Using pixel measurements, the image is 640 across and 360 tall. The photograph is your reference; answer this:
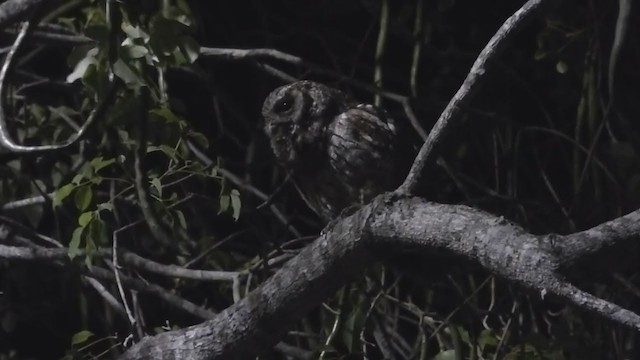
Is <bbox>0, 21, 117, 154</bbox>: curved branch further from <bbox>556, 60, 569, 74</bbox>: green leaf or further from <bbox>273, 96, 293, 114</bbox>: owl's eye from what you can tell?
<bbox>556, 60, 569, 74</bbox>: green leaf

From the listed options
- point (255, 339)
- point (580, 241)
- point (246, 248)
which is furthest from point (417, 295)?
point (580, 241)

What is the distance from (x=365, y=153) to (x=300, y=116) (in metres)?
0.16

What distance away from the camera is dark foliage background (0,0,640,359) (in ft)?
8.12

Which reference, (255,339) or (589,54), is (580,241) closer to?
(255,339)

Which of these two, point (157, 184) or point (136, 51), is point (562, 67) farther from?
point (136, 51)

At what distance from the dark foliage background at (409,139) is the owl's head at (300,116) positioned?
0.21ft

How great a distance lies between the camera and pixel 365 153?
2.52 m

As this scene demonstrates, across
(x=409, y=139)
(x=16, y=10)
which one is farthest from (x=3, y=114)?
(x=409, y=139)

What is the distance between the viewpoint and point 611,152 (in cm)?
246

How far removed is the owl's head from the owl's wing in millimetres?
38

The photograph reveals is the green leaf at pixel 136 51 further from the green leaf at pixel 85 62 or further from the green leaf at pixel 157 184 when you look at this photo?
the green leaf at pixel 157 184

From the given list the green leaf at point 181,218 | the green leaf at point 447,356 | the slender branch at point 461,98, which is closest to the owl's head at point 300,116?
the green leaf at point 181,218

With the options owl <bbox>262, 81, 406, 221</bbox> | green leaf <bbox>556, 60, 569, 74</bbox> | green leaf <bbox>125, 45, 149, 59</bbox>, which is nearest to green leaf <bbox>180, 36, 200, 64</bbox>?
green leaf <bbox>125, 45, 149, 59</bbox>

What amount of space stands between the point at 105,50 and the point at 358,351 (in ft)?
2.36
